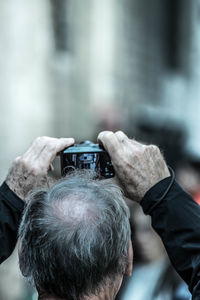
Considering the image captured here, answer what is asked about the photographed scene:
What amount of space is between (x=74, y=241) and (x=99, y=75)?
4.73m

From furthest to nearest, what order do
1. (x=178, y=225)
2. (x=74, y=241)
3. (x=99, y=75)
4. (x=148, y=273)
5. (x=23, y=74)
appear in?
(x=99, y=75)
(x=23, y=74)
(x=148, y=273)
(x=178, y=225)
(x=74, y=241)

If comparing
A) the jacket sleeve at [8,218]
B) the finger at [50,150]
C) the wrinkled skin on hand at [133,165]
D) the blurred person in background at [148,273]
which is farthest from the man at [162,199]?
the blurred person in background at [148,273]

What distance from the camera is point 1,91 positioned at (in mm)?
4891

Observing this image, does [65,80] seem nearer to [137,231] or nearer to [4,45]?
[4,45]

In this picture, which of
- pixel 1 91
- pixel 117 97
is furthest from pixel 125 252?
pixel 117 97

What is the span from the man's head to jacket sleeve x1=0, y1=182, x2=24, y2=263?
6.3 inches

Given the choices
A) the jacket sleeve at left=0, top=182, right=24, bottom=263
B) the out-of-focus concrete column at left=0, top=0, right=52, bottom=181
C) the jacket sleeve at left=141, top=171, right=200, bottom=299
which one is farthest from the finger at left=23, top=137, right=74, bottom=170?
the out-of-focus concrete column at left=0, top=0, right=52, bottom=181

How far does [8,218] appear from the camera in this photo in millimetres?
1700

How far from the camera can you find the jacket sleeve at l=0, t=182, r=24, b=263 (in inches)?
66.8

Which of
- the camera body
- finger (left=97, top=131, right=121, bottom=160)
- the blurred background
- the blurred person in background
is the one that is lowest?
the blurred person in background

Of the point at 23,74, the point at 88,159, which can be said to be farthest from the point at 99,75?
the point at 88,159

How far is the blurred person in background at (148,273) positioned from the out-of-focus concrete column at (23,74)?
74.1 inches

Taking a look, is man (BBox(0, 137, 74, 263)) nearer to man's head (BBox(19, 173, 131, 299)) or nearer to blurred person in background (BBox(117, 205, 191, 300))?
man's head (BBox(19, 173, 131, 299))

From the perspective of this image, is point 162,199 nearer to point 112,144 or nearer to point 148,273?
point 112,144
